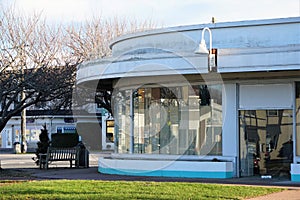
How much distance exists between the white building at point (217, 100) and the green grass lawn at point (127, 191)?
3.44m

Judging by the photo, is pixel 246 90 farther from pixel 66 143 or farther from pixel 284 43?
pixel 66 143

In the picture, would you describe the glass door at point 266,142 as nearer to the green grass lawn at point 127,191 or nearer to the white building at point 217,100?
the white building at point 217,100

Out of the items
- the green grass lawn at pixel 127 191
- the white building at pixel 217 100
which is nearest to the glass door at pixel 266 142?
the white building at pixel 217 100

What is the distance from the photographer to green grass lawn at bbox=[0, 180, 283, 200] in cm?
1453

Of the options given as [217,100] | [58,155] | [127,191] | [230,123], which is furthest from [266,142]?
[58,155]

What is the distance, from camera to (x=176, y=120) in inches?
847

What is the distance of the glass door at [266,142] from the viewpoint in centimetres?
2003

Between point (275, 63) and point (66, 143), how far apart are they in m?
16.8

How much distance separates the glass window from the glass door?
89 centimetres

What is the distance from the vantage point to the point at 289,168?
20.0 m

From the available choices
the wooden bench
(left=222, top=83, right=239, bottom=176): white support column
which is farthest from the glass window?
the wooden bench

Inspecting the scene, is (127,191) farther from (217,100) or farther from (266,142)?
(266,142)

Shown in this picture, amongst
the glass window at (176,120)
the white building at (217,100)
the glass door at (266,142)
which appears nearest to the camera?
the white building at (217,100)

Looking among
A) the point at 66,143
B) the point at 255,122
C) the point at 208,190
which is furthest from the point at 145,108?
the point at 66,143
